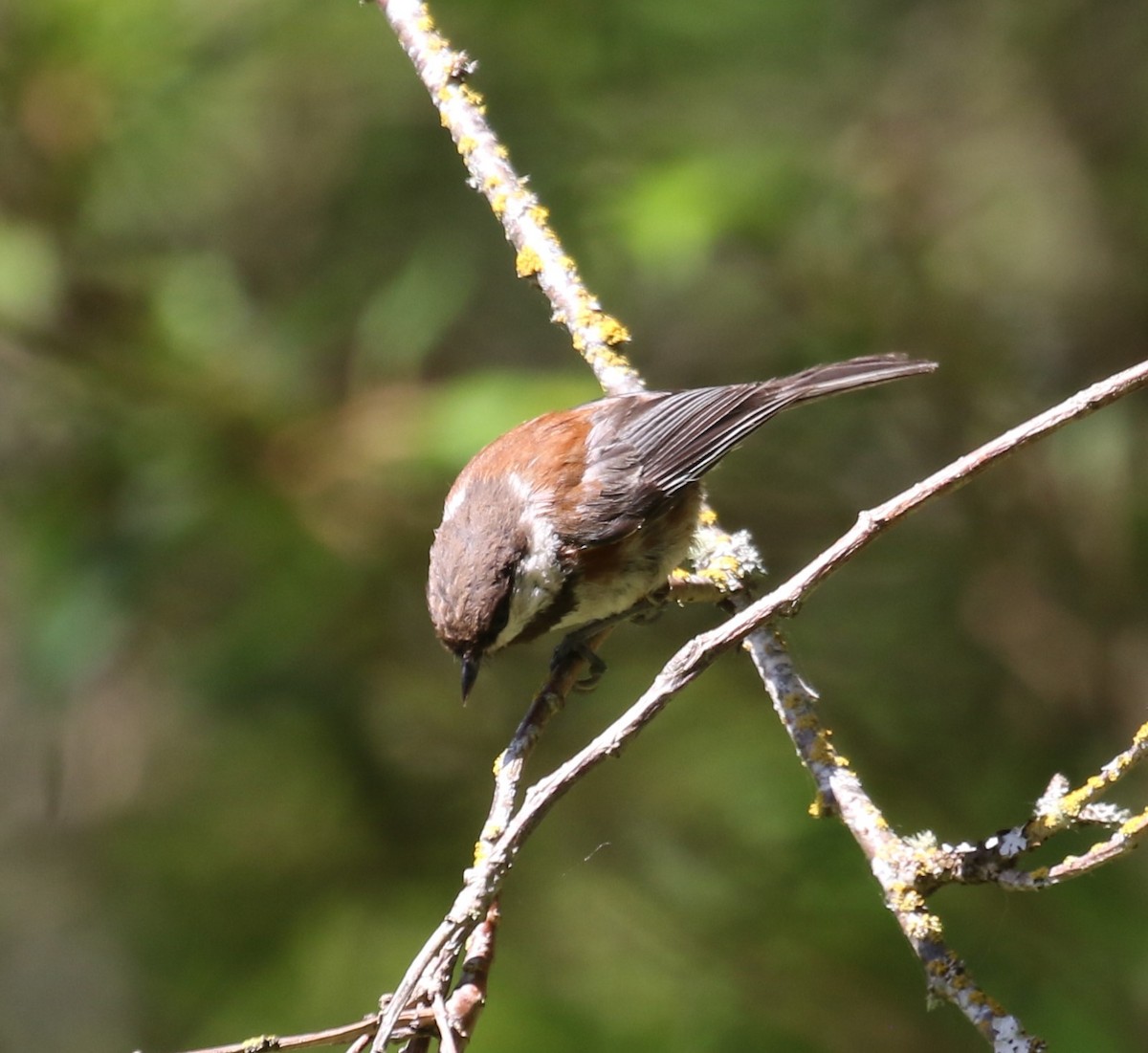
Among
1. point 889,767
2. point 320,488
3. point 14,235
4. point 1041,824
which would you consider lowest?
point 1041,824

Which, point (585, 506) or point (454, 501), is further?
point (585, 506)

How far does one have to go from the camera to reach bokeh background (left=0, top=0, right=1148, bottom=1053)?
412 cm

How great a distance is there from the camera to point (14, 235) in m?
4.16

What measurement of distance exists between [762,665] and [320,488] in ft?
6.68

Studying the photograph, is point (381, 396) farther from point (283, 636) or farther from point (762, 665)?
point (762, 665)

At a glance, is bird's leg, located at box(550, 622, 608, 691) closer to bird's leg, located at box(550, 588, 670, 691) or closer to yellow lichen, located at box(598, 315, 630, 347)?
bird's leg, located at box(550, 588, 670, 691)

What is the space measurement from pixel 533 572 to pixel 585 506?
1.06 ft

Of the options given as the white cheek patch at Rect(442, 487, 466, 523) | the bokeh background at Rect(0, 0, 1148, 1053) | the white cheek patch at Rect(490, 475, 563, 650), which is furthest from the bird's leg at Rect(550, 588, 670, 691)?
the bokeh background at Rect(0, 0, 1148, 1053)

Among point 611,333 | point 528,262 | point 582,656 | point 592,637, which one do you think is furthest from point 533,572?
point 528,262

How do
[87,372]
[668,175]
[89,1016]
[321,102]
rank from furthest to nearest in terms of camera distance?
[89,1016] → [321,102] → [668,175] → [87,372]

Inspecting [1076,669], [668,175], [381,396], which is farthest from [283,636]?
[1076,669]

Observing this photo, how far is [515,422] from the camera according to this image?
3895 mm

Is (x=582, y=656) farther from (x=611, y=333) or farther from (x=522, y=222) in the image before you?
(x=522, y=222)

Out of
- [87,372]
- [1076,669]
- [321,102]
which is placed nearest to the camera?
[87,372]
